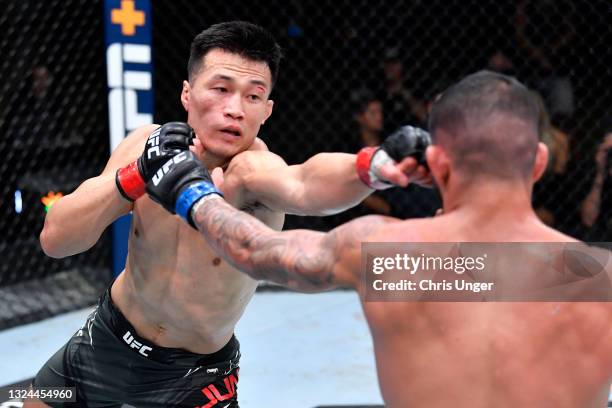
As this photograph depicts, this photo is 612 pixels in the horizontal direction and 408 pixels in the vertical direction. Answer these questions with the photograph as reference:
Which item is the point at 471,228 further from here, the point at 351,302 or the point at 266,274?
the point at 351,302

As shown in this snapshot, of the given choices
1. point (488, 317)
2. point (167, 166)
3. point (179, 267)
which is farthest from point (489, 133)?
point (179, 267)

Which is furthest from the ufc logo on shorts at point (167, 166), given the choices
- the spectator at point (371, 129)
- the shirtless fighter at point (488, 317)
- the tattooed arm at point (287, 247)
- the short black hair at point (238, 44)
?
the spectator at point (371, 129)

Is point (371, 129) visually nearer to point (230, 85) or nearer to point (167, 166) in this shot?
point (230, 85)

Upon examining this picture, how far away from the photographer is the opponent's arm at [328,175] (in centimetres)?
178

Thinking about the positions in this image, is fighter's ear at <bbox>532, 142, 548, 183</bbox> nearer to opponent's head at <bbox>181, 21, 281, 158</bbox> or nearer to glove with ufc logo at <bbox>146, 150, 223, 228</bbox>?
glove with ufc logo at <bbox>146, 150, 223, 228</bbox>

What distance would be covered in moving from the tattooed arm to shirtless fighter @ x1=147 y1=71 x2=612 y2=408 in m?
0.08

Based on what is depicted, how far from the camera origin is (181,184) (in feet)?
6.20

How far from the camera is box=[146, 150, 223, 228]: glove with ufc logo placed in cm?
185

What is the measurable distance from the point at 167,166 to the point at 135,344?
620mm

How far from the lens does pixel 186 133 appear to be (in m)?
2.07

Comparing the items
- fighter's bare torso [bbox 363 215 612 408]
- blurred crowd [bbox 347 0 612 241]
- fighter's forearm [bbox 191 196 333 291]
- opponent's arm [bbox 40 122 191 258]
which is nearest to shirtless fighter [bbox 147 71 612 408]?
fighter's bare torso [bbox 363 215 612 408]

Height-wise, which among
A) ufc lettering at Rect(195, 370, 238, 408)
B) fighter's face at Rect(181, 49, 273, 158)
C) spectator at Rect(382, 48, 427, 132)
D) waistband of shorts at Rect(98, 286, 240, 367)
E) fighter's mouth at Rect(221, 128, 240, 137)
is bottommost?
ufc lettering at Rect(195, 370, 238, 408)

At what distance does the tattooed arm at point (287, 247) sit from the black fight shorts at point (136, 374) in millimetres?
661

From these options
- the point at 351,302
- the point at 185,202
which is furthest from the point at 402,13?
the point at 185,202
